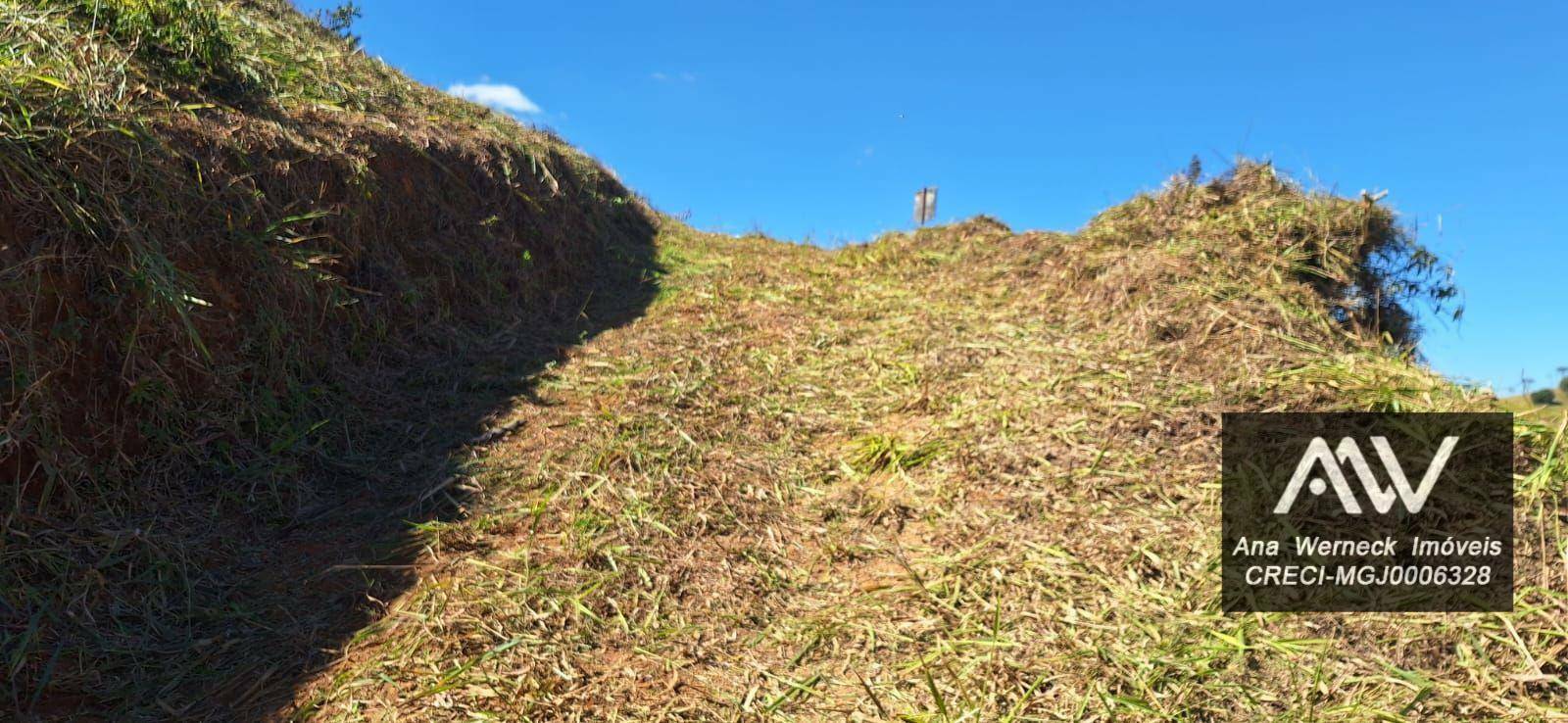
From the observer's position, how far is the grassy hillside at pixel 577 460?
10.3 ft

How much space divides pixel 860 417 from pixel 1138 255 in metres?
3.06

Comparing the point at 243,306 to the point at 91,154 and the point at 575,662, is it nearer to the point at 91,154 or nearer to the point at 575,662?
the point at 91,154

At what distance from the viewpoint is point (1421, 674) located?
3.16m

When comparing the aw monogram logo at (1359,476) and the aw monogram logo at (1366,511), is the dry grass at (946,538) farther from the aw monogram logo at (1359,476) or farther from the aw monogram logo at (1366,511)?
the aw monogram logo at (1359,476)

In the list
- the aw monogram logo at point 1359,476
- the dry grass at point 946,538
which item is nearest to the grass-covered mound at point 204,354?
the dry grass at point 946,538

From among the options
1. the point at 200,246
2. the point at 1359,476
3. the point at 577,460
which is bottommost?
the point at 577,460

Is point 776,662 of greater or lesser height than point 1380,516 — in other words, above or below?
below

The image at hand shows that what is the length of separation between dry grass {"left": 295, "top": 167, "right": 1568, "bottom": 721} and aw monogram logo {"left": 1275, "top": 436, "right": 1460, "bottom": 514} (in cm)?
35

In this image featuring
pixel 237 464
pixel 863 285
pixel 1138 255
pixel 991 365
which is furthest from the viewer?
pixel 863 285

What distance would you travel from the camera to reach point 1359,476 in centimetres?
407

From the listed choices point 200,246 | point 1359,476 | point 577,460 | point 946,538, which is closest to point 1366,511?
point 1359,476

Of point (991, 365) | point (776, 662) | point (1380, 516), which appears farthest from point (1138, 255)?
point (776, 662)

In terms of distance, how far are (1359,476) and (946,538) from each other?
86.7 inches

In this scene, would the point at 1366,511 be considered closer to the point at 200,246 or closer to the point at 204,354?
the point at 204,354
